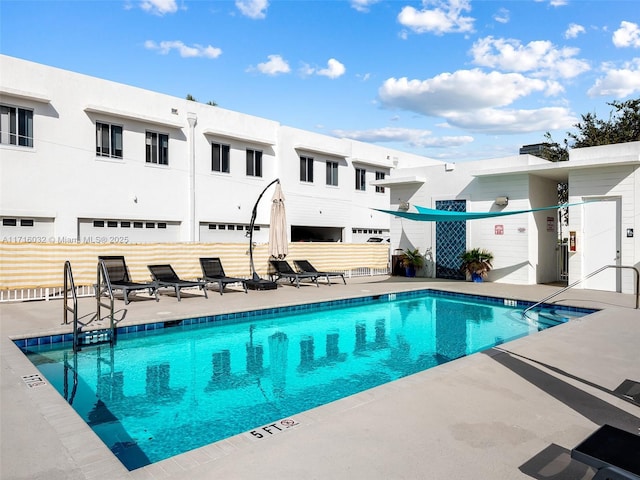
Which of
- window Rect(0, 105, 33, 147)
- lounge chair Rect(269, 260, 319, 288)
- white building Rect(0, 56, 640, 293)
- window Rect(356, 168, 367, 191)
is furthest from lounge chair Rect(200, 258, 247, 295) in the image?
window Rect(356, 168, 367, 191)

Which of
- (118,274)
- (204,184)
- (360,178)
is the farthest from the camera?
(360,178)

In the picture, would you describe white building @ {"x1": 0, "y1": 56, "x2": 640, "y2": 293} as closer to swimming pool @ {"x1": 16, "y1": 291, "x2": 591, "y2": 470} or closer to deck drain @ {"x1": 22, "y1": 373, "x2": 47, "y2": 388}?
swimming pool @ {"x1": 16, "y1": 291, "x2": 591, "y2": 470}

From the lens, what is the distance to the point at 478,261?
13.6 meters

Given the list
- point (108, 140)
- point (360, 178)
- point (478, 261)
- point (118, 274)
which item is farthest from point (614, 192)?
point (108, 140)

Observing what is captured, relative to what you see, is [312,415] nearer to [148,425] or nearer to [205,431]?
[205,431]

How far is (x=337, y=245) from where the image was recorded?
15.4 meters

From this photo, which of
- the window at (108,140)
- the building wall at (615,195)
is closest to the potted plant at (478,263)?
the building wall at (615,195)

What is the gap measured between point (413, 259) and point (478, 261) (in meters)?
2.34

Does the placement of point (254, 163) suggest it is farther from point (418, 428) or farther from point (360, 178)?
point (418, 428)

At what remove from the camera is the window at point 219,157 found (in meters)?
17.3

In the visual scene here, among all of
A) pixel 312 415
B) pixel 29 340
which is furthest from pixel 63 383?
pixel 312 415

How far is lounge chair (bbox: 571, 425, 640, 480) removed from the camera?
2.17m

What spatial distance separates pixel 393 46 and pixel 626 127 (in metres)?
14.6

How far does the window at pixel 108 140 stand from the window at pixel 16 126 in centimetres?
188
